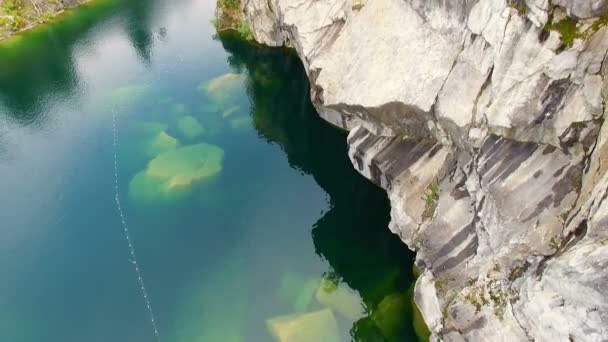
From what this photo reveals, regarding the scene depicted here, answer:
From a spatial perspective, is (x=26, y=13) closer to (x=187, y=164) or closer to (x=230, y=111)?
(x=230, y=111)

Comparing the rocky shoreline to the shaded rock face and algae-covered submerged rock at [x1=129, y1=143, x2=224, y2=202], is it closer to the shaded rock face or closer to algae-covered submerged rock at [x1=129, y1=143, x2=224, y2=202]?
algae-covered submerged rock at [x1=129, y1=143, x2=224, y2=202]

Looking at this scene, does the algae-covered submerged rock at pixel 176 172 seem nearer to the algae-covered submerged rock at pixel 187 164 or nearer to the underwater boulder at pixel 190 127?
the algae-covered submerged rock at pixel 187 164

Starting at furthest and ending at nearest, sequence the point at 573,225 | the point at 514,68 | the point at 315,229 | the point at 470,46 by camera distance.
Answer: the point at 315,229 < the point at 470,46 < the point at 514,68 < the point at 573,225

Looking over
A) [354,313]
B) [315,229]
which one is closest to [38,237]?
[315,229]

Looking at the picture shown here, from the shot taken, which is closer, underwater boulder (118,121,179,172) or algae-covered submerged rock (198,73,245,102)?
underwater boulder (118,121,179,172)

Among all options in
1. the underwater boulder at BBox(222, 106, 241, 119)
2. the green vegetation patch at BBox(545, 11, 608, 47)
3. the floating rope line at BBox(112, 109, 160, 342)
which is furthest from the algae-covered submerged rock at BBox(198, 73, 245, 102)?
the green vegetation patch at BBox(545, 11, 608, 47)

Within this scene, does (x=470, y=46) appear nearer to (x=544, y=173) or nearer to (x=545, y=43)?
(x=545, y=43)
